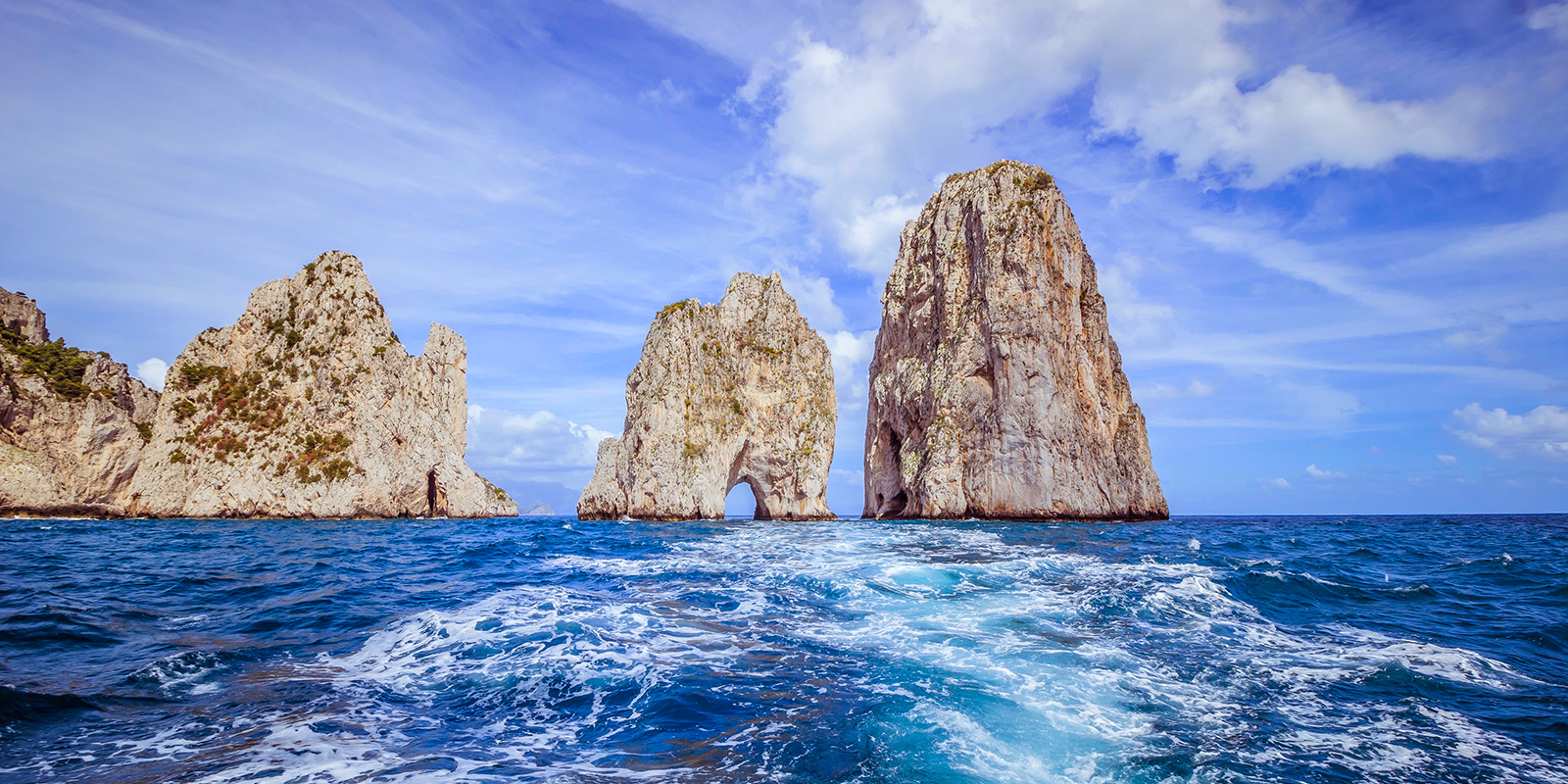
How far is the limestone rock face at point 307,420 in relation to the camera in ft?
183

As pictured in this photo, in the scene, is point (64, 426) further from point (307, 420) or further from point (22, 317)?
point (22, 317)

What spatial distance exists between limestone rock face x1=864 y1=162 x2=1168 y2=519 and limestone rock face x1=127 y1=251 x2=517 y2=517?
43.1m

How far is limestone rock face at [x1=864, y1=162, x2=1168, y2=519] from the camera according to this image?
55.6m

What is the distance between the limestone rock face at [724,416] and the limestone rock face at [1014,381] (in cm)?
898

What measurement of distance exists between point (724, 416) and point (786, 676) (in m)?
54.5

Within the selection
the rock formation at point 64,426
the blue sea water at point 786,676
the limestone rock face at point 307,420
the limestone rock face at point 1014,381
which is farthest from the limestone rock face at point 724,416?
the blue sea water at point 786,676

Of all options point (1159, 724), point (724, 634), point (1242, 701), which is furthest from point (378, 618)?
point (1242, 701)

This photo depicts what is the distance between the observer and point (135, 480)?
180ft

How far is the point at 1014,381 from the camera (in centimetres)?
5641

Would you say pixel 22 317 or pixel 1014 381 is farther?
pixel 22 317

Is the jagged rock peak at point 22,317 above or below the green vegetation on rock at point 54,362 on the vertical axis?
above

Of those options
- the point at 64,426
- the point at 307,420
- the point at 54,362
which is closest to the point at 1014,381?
the point at 307,420

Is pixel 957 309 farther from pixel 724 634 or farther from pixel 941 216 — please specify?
pixel 724 634

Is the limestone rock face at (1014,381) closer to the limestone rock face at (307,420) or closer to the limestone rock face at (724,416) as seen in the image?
the limestone rock face at (724,416)
